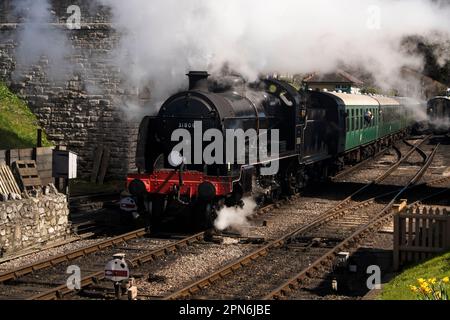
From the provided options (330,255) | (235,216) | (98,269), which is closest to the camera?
(98,269)

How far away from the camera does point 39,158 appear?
13.8 m

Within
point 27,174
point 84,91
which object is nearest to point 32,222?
point 27,174

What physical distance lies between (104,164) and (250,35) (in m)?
6.22

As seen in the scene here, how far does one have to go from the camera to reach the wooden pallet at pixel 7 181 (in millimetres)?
11895

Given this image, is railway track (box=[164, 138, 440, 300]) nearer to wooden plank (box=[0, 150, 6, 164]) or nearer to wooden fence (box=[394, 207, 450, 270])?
wooden fence (box=[394, 207, 450, 270])

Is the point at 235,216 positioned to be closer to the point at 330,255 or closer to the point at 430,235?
the point at 330,255

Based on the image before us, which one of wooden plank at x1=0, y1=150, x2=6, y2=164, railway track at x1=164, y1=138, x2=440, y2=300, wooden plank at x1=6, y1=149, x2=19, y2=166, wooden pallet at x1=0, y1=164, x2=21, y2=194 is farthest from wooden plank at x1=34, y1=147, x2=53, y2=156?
railway track at x1=164, y1=138, x2=440, y2=300

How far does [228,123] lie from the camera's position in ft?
41.8

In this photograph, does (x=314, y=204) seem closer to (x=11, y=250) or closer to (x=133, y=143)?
(x=133, y=143)

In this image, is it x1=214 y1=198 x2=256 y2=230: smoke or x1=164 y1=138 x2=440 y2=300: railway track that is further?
x1=214 y1=198 x2=256 y2=230: smoke

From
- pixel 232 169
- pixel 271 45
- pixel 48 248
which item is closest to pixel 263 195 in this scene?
pixel 232 169

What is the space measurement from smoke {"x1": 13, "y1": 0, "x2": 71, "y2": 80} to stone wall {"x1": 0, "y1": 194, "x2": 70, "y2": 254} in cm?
808

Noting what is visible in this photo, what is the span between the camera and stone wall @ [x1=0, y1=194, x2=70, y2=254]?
11.2 meters

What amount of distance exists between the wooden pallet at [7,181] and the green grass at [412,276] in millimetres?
6509
